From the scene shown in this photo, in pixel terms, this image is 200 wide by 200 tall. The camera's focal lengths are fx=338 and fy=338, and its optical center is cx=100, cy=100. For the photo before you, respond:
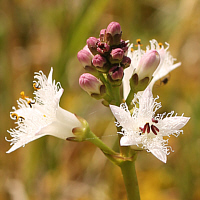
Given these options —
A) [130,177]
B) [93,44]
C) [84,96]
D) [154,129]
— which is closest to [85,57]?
[93,44]

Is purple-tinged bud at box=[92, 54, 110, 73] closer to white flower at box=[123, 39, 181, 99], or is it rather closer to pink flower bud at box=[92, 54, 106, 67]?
pink flower bud at box=[92, 54, 106, 67]

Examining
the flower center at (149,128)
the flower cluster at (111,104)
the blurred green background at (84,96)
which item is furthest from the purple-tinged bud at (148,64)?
the blurred green background at (84,96)

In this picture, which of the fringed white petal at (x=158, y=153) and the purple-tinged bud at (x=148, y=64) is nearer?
the fringed white petal at (x=158, y=153)

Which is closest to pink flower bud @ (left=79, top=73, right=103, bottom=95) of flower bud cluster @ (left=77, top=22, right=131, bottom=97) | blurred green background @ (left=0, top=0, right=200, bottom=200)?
flower bud cluster @ (left=77, top=22, right=131, bottom=97)

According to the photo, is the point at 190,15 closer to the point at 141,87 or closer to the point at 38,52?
the point at 38,52

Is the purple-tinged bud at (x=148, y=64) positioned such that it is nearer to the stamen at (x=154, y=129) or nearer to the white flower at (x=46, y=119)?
the stamen at (x=154, y=129)

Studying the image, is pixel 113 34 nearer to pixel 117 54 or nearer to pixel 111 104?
pixel 117 54
